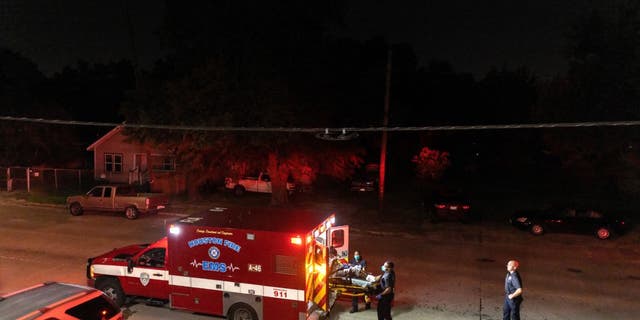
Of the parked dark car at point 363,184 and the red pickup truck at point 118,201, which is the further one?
the parked dark car at point 363,184

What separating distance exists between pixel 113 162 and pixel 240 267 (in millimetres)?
30748

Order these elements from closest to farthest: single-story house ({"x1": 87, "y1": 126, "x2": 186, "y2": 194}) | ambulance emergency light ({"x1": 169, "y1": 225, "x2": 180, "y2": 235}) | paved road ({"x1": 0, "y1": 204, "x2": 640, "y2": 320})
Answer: ambulance emergency light ({"x1": 169, "y1": 225, "x2": 180, "y2": 235}), paved road ({"x1": 0, "y1": 204, "x2": 640, "y2": 320}), single-story house ({"x1": 87, "y1": 126, "x2": 186, "y2": 194})

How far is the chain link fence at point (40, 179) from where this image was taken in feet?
103

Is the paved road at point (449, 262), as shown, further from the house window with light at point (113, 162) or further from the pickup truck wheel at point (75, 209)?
the house window with light at point (113, 162)

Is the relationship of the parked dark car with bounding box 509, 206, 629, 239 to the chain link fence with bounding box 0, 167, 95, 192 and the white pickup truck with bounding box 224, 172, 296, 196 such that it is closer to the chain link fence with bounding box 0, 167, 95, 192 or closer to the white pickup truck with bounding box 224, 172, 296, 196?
the white pickup truck with bounding box 224, 172, 296, 196

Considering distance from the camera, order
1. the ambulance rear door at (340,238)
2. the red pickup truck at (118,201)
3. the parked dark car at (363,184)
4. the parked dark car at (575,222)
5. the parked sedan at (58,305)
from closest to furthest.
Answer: the parked sedan at (58,305) → the ambulance rear door at (340,238) → the parked dark car at (575,222) → the red pickup truck at (118,201) → the parked dark car at (363,184)

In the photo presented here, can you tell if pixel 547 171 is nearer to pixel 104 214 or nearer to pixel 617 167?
pixel 617 167

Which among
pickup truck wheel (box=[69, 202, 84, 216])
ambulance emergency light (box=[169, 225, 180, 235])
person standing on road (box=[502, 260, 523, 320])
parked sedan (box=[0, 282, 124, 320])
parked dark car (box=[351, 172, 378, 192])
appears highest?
ambulance emergency light (box=[169, 225, 180, 235])

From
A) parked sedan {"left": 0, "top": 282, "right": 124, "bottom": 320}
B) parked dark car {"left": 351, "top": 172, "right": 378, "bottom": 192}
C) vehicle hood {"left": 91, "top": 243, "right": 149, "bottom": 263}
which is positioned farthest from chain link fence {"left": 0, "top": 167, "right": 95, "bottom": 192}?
parked sedan {"left": 0, "top": 282, "right": 124, "bottom": 320}

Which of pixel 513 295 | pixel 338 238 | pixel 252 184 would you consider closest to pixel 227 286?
pixel 338 238

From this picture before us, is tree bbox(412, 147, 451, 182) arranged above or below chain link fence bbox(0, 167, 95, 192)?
above

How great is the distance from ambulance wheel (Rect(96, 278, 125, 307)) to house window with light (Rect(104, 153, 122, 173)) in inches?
1087

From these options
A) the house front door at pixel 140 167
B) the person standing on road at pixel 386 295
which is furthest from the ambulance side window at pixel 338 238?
the house front door at pixel 140 167

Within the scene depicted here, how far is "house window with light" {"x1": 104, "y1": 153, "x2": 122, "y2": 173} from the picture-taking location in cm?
3678
